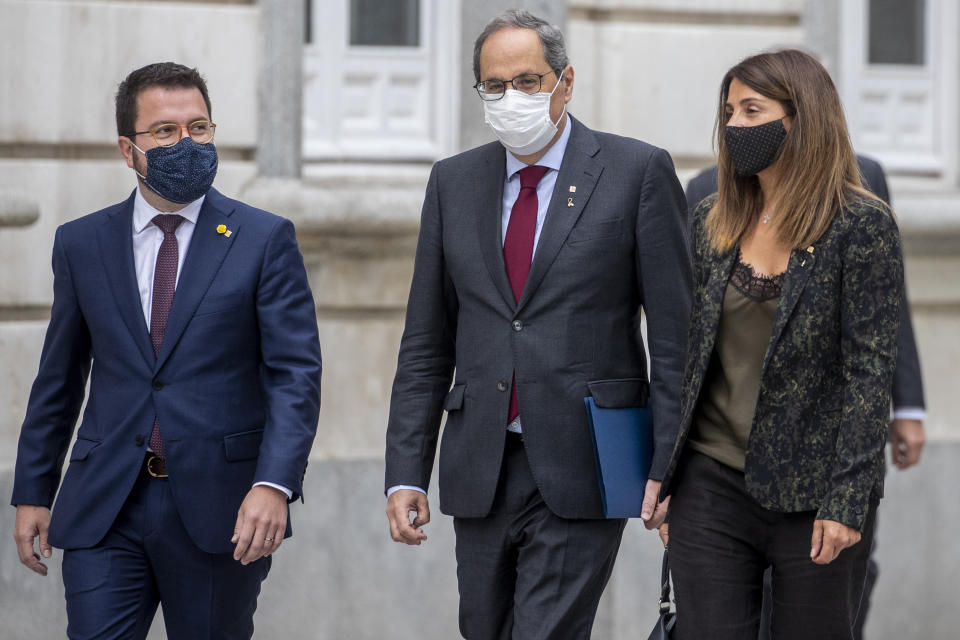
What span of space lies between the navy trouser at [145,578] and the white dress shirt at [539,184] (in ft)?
1.79

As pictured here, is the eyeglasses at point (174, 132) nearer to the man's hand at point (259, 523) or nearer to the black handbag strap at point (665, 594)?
the man's hand at point (259, 523)

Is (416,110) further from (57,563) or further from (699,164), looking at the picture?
(57,563)

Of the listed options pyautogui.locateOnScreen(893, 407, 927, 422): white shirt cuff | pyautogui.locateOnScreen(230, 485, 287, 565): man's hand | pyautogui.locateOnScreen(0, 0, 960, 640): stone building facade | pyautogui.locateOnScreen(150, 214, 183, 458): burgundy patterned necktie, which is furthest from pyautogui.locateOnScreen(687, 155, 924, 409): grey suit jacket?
pyautogui.locateOnScreen(230, 485, 287, 565): man's hand

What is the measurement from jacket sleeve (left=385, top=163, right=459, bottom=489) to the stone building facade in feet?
6.94

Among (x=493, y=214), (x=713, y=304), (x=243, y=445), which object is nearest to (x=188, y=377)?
(x=243, y=445)

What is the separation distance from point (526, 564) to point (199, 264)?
1.18 m

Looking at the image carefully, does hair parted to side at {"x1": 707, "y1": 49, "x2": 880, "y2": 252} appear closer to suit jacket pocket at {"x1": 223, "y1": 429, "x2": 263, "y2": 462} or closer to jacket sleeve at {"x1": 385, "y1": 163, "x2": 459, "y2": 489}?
jacket sleeve at {"x1": 385, "y1": 163, "x2": 459, "y2": 489}

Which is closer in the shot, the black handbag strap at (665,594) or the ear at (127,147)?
the black handbag strap at (665,594)

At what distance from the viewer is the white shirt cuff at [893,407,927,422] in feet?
18.1

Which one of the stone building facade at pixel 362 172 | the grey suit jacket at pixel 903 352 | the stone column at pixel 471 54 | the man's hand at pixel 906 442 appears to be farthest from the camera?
the stone column at pixel 471 54

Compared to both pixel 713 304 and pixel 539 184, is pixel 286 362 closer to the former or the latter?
pixel 539 184

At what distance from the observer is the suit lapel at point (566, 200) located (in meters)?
3.88

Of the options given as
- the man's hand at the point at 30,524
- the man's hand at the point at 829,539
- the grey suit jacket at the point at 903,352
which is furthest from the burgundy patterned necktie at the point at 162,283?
the grey suit jacket at the point at 903,352

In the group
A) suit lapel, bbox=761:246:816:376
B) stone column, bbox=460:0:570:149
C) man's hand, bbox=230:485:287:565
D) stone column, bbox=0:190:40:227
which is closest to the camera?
suit lapel, bbox=761:246:816:376
